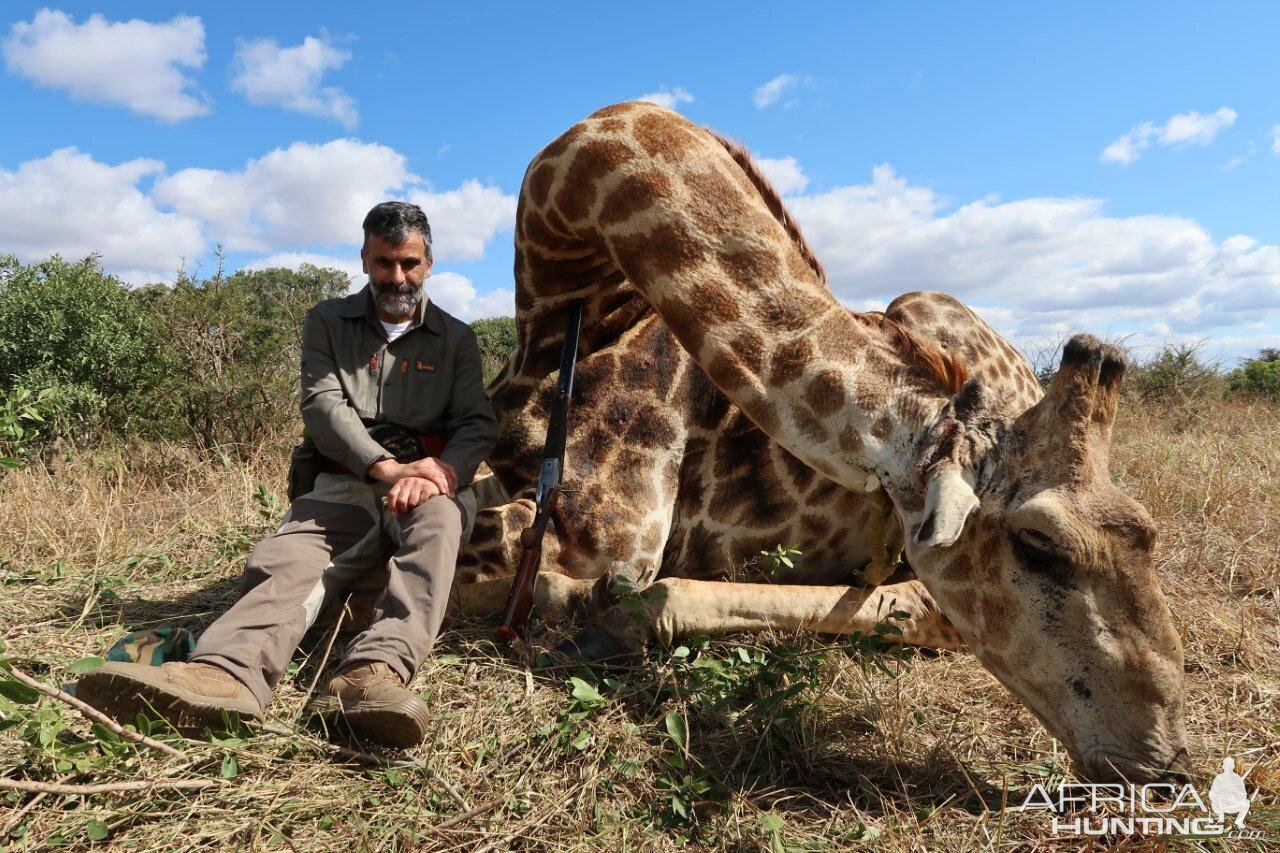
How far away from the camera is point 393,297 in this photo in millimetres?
3717

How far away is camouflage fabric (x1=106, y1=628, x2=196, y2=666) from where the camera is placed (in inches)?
122

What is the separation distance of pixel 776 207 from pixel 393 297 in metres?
1.67

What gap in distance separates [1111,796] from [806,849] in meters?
0.92

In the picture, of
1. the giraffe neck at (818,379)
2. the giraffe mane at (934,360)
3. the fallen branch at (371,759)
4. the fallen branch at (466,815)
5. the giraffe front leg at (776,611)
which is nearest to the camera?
the fallen branch at (466,815)

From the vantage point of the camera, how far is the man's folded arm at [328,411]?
341 cm

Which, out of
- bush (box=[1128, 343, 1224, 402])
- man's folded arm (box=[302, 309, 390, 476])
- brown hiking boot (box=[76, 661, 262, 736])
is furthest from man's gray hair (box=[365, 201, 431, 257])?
bush (box=[1128, 343, 1224, 402])

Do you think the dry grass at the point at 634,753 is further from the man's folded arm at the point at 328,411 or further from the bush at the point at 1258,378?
the bush at the point at 1258,378

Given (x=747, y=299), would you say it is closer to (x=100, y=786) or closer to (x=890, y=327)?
(x=890, y=327)

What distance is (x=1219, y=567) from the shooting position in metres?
4.27

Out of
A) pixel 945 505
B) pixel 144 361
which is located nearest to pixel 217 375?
pixel 144 361

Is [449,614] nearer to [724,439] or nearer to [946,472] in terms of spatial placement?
[724,439]

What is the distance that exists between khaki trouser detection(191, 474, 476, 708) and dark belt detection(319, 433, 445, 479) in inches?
1.9

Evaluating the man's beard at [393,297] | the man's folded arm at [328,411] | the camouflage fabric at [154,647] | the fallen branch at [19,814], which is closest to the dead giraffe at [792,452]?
the man's beard at [393,297]

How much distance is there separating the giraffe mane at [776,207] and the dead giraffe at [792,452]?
0.01 metres
